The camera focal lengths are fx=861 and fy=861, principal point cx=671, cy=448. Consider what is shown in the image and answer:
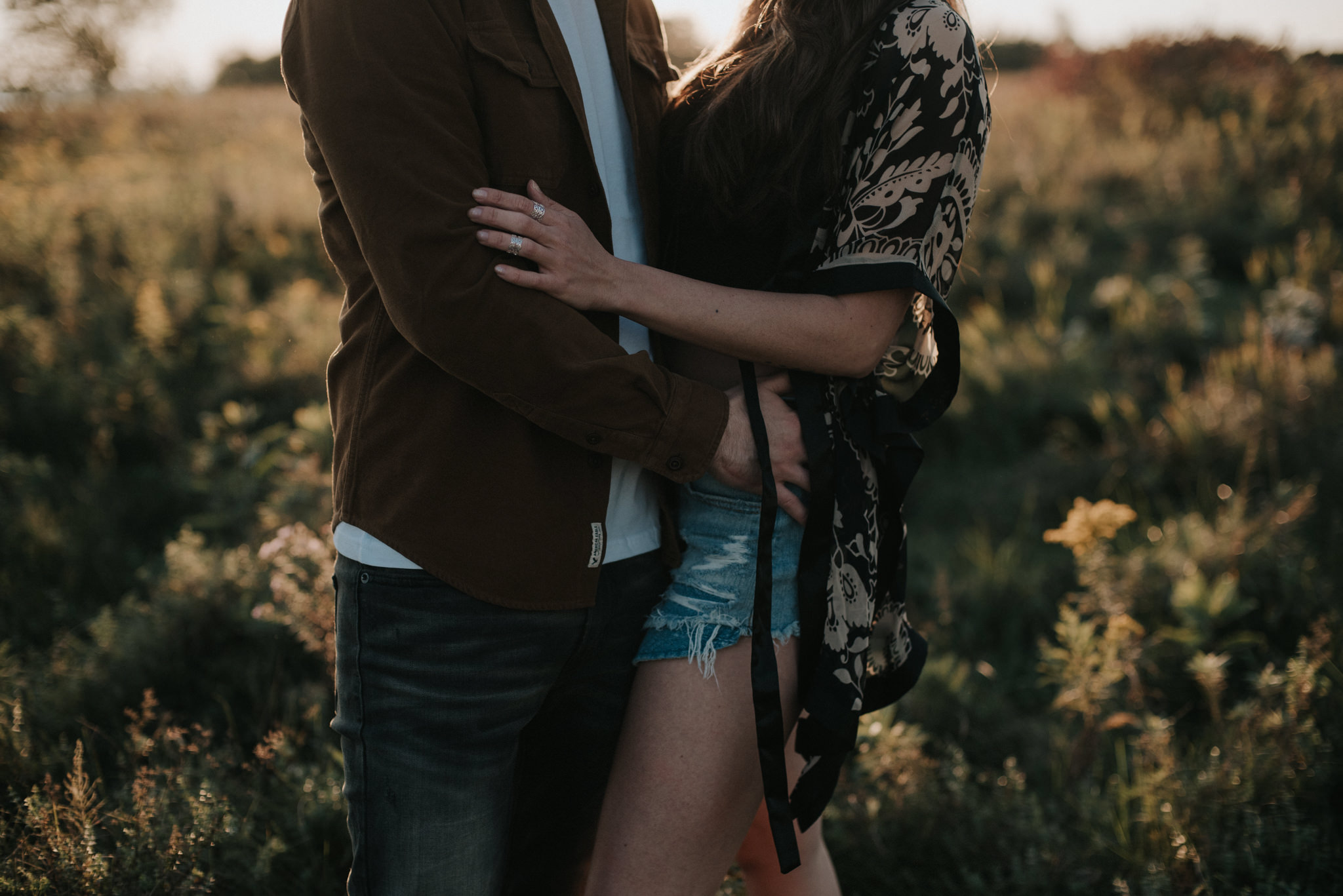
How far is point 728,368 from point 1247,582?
9.76ft

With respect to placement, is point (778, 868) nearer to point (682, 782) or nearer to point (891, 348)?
point (682, 782)

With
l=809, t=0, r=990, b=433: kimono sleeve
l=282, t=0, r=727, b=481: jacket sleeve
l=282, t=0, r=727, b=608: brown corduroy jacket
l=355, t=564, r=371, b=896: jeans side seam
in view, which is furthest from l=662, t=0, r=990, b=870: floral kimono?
l=355, t=564, r=371, b=896: jeans side seam

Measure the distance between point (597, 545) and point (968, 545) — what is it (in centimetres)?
A: 332

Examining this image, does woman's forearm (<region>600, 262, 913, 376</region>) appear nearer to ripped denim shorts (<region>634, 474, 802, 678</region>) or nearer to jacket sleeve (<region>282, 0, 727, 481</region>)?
jacket sleeve (<region>282, 0, 727, 481</region>)

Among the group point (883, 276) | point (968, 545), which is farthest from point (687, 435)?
point (968, 545)

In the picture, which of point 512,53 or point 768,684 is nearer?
point 512,53

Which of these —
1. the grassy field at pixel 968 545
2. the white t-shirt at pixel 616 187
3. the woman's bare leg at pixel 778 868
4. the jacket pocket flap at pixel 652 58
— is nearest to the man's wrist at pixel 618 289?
the white t-shirt at pixel 616 187

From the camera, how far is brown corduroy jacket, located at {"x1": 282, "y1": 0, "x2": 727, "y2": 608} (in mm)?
1183

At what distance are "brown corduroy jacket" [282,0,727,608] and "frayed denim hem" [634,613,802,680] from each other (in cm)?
20

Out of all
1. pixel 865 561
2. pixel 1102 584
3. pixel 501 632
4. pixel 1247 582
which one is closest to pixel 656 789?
pixel 501 632

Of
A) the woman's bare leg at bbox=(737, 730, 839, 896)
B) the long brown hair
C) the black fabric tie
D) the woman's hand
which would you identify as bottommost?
the woman's bare leg at bbox=(737, 730, 839, 896)

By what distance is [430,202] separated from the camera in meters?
1.19

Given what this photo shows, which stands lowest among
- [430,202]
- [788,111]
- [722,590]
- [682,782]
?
[682,782]

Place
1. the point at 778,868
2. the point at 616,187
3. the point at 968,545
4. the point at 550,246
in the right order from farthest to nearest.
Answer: the point at 968,545
the point at 778,868
the point at 616,187
the point at 550,246
